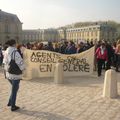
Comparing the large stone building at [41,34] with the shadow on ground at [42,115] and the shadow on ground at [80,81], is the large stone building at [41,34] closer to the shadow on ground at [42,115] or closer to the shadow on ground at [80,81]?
the shadow on ground at [80,81]

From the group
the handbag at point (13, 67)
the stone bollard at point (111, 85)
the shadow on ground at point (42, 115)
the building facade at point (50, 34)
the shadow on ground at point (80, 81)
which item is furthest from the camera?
the building facade at point (50, 34)

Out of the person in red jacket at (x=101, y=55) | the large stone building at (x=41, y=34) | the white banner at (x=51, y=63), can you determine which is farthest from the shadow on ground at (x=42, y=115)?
the large stone building at (x=41, y=34)

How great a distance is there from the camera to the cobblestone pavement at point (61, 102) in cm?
927

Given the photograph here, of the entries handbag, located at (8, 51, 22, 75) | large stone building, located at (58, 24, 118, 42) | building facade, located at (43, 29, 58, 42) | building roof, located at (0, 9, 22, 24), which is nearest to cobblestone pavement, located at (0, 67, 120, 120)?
handbag, located at (8, 51, 22, 75)

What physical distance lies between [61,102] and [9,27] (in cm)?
10763

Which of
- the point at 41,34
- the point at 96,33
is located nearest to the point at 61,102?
the point at 96,33

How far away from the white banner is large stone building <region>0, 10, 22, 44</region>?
9625 centimetres

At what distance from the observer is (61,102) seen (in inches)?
431

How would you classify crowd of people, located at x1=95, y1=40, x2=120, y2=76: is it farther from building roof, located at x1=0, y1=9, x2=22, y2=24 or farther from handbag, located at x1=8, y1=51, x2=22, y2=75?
building roof, located at x1=0, y1=9, x2=22, y2=24

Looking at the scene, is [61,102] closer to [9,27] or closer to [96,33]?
[9,27]

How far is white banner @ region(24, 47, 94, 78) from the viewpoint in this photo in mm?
17234

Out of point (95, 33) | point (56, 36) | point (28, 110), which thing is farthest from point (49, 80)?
point (56, 36)

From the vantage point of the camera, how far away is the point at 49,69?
17.3 meters

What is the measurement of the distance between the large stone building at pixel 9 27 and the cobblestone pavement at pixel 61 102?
100m
